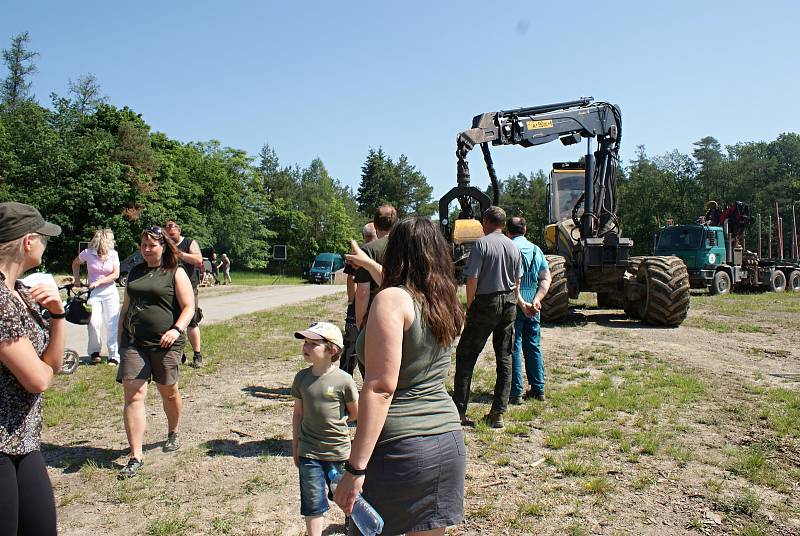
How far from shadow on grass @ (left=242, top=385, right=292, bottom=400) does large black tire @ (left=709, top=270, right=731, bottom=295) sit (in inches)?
710

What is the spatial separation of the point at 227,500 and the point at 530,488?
2071 mm

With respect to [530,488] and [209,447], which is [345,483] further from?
[209,447]

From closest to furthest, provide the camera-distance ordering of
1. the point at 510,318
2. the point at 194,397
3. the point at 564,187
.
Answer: the point at 510,318, the point at 194,397, the point at 564,187

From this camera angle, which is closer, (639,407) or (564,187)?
(639,407)

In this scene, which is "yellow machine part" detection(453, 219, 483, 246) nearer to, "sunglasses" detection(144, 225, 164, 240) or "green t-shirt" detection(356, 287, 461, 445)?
"sunglasses" detection(144, 225, 164, 240)

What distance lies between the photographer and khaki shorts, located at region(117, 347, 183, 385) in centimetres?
461

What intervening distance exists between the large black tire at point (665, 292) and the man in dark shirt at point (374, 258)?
333 inches

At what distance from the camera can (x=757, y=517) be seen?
3.76 meters

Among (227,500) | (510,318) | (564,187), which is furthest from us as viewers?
(564,187)

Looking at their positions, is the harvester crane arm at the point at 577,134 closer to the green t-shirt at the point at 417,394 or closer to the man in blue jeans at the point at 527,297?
the man in blue jeans at the point at 527,297

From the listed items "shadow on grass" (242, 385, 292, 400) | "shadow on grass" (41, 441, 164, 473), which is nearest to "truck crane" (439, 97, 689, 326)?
"shadow on grass" (242, 385, 292, 400)

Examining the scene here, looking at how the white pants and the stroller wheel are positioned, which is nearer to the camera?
the stroller wheel

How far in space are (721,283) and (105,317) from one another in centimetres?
1955

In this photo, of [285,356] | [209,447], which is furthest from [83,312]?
[285,356]
